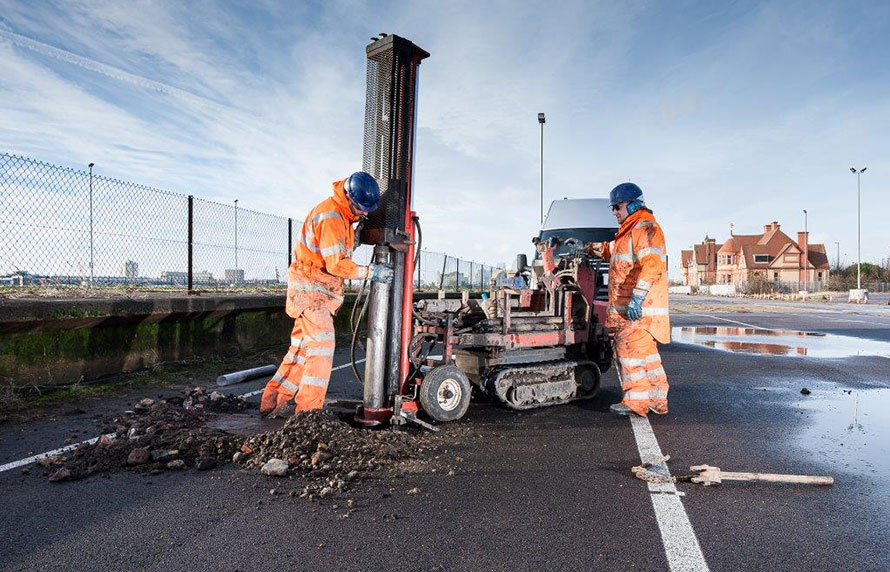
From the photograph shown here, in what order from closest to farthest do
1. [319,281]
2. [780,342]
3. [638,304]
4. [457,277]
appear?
[319,281], [638,304], [780,342], [457,277]

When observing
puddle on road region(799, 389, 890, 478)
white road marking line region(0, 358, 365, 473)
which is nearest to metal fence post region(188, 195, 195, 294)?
white road marking line region(0, 358, 365, 473)

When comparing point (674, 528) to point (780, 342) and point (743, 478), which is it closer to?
point (743, 478)

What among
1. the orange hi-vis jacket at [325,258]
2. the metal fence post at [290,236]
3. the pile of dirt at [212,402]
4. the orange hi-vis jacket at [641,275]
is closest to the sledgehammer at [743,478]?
the orange hi-vis jacket at [641,275]

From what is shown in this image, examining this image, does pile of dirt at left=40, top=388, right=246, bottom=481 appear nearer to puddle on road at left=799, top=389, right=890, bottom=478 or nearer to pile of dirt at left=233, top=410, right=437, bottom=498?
pile of dirt at left=233, top=410, right=437, bottom=498

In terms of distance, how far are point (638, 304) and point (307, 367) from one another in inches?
139

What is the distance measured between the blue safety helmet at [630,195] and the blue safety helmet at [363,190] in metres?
3.13

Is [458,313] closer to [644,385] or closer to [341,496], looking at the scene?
[644,385]

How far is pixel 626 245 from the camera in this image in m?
6.60

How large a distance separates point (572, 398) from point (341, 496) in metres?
3.81

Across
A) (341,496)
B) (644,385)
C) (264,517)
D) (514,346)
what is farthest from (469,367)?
(264,517)

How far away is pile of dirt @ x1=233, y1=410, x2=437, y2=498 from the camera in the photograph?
396 cm

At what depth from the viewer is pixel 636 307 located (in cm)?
631

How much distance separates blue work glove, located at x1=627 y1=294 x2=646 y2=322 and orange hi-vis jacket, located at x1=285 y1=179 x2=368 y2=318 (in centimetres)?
305

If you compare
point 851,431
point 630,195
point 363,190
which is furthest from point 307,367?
point 851,431
